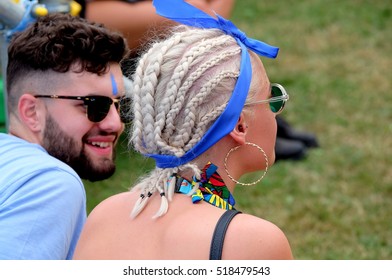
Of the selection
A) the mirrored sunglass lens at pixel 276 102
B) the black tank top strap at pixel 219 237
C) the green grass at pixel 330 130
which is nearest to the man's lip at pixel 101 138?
the green grass at pixel 330 130

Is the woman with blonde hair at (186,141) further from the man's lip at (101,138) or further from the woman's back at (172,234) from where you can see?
the man's lip at (101,138)

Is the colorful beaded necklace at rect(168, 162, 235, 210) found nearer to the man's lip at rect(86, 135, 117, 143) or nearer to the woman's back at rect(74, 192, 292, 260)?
the woman's back at rect(74, 192, 292, 260)

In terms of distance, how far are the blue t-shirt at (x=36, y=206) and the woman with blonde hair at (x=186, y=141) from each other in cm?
25

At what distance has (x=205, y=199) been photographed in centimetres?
219

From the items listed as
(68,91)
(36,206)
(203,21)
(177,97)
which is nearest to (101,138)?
(68,91)

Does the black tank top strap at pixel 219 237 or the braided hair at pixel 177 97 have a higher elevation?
the braided hair at pixel 177 97

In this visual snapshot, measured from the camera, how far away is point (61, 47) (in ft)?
10.0

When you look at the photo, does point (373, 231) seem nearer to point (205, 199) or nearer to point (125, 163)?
point (125, 163)

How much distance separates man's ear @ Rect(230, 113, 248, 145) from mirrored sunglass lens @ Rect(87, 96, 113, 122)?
0.99 meters

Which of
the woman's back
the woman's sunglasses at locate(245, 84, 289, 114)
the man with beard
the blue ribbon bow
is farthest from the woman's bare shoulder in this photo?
the man with beard

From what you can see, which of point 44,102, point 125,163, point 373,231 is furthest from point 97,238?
point 125,163

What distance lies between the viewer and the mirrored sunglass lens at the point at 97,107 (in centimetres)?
313

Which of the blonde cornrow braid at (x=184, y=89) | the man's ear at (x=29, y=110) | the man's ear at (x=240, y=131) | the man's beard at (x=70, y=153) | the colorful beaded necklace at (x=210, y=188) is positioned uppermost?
the blonde cornrow braid at (x=184, y=89)

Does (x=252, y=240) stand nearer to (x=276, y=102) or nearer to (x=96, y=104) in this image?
(x=276, y=102)
